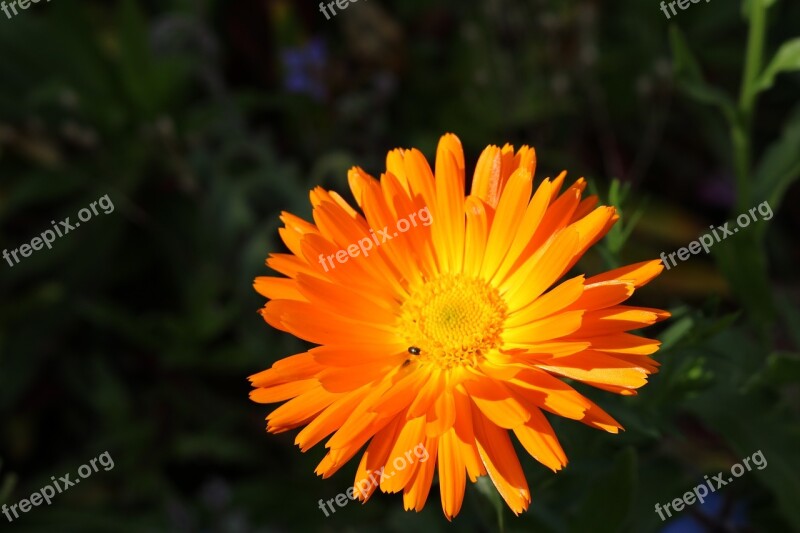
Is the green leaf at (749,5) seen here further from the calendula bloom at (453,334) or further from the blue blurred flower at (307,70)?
the blue blurred flower at (307,70)

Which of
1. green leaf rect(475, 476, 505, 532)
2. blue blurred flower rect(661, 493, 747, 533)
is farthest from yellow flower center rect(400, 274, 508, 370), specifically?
blue blurred flower rect(661, 493, 747, 533)

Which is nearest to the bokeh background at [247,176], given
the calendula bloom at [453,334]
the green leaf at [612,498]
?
the green leaf at [612,498]

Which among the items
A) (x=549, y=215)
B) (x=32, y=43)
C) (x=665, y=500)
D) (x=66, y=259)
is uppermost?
(x=32, y=43)

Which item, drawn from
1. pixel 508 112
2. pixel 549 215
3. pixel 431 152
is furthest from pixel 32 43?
pixel 549 215

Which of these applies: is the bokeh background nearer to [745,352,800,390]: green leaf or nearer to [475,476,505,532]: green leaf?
[745,352,800,390]: green leaf

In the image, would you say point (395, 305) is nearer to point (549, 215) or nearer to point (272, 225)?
point (549, 215)

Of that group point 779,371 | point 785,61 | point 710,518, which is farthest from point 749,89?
point 710,518

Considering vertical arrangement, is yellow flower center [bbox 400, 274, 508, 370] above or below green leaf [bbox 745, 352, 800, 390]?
above

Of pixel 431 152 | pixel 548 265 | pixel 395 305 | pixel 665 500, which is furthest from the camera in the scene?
pixel 431 152
